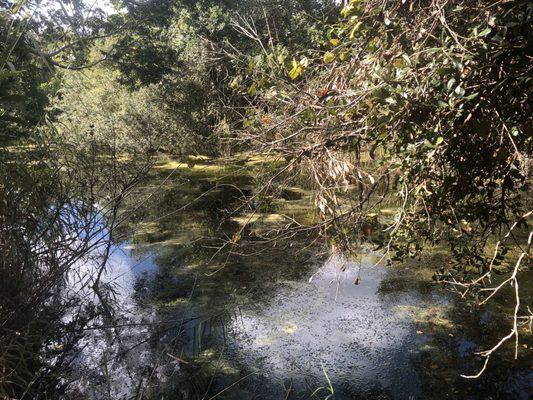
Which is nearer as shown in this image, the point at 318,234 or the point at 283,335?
the point at 318,234

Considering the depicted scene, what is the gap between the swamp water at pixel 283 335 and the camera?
2619 millimetres

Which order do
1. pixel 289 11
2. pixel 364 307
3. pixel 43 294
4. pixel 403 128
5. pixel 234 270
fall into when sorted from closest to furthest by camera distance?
1. pixel 403 128
2. pixel 43 294
3. pixel 364 307
4. pixel 234 270
5. pixel 289 11

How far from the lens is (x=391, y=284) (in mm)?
3951

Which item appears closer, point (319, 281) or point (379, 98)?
point (379, 98)

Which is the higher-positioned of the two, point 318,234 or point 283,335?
point 318,234

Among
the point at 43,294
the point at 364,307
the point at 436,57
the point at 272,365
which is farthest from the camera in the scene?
the point at 364,307

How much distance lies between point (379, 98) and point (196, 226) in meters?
4.67

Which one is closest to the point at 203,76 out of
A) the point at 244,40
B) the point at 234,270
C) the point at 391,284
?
the point at 244,40

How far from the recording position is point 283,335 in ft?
10.5

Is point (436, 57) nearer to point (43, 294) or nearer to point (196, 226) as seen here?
point (43, 294)

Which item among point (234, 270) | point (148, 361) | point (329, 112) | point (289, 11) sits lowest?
point (234, 270)

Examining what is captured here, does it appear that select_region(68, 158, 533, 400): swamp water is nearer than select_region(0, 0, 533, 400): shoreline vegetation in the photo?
No

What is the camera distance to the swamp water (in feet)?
8.59

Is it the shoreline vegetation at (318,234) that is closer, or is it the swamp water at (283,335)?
the shoreline vegetation at (318,234)
